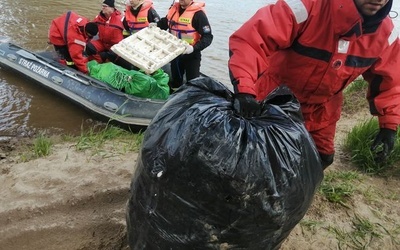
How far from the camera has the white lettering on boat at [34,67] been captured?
5859 mm

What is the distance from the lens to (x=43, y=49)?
7895 mm

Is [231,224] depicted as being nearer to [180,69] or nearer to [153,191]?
[153,191]

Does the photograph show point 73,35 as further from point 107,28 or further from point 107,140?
point 107,140

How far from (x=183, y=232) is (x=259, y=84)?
1.11m

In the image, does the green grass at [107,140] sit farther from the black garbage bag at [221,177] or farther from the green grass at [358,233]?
the green grass at [358,233]

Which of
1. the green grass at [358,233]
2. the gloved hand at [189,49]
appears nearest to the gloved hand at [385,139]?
the green grass at [358,233]

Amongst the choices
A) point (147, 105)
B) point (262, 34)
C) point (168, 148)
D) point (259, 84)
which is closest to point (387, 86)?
point (259, 84)

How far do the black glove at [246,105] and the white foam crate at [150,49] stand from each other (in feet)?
10.1

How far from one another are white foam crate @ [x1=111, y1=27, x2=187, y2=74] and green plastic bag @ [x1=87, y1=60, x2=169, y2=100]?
0.36m

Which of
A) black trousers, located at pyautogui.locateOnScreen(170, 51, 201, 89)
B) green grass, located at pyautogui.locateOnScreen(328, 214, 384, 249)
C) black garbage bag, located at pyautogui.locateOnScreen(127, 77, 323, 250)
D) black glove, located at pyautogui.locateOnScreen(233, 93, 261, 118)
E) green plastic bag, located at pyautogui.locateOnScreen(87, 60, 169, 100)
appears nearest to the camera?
black garbage bag, located at pyautogui.locateOnScreen(127, 77, 323, 250)

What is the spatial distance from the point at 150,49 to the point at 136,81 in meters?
0.48

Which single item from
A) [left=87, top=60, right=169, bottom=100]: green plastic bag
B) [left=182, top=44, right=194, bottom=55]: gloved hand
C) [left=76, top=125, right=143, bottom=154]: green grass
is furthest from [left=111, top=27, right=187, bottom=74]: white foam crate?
[left=76, top=125, right=143, bottom=154]: green grass

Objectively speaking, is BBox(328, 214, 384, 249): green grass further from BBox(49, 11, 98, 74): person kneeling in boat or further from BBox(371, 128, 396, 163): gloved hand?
BBox(49, 11, 98, 74): person kneeling in boat

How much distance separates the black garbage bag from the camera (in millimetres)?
1570
